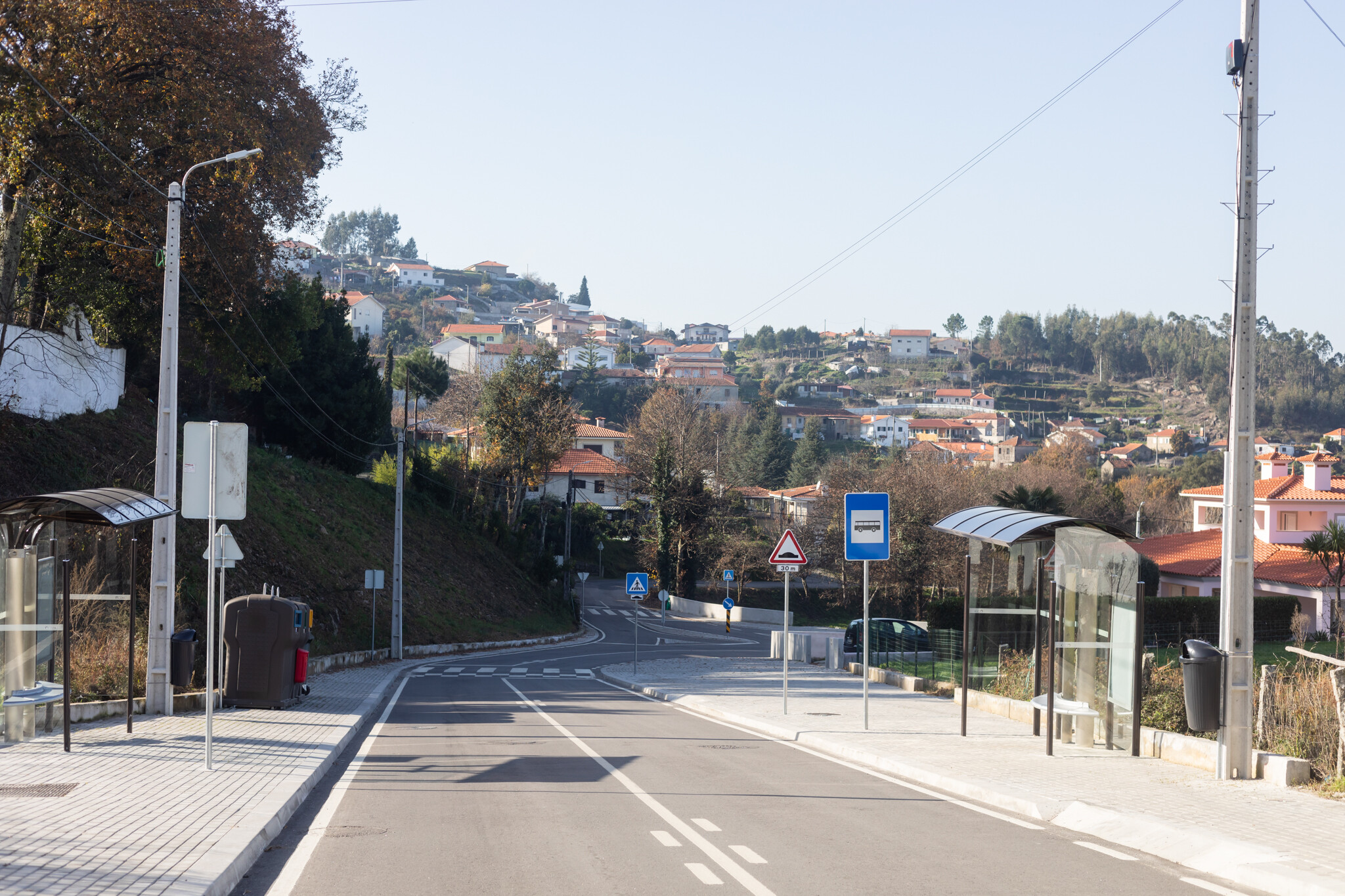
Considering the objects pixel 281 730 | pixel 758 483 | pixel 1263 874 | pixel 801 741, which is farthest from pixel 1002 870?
pixel 758 483

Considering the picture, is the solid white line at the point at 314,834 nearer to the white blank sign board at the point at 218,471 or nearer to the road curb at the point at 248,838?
the road curb at the point at 248,838

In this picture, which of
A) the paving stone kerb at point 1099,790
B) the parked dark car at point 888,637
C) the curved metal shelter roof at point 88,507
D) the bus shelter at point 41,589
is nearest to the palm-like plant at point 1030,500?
the parked dark car at point 888,637

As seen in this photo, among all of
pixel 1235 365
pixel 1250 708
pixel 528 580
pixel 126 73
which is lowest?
pixel 528 580

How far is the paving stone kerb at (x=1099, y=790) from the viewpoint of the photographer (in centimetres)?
741

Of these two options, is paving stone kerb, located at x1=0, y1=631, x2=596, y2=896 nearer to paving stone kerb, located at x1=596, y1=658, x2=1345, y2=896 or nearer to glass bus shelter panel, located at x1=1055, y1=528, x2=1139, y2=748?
paving stone kerb, located at x1=596, y1=658, x2=1345, y2=896

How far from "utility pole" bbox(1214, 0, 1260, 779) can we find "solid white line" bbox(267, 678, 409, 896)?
833cm

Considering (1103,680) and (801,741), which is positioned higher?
(1103,680)

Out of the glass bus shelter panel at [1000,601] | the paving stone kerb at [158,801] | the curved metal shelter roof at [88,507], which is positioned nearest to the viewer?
the paving stone kerb at [158,801]

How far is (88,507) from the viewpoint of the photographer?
12.2 meters

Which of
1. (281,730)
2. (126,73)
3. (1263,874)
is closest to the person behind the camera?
(1263,874)

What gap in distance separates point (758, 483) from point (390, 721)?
97221 millimetres

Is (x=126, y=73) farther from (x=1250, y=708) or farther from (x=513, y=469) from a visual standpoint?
(x=513, y=469)

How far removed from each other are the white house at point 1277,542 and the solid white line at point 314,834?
47864 millimetres

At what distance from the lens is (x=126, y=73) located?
2233 cm
